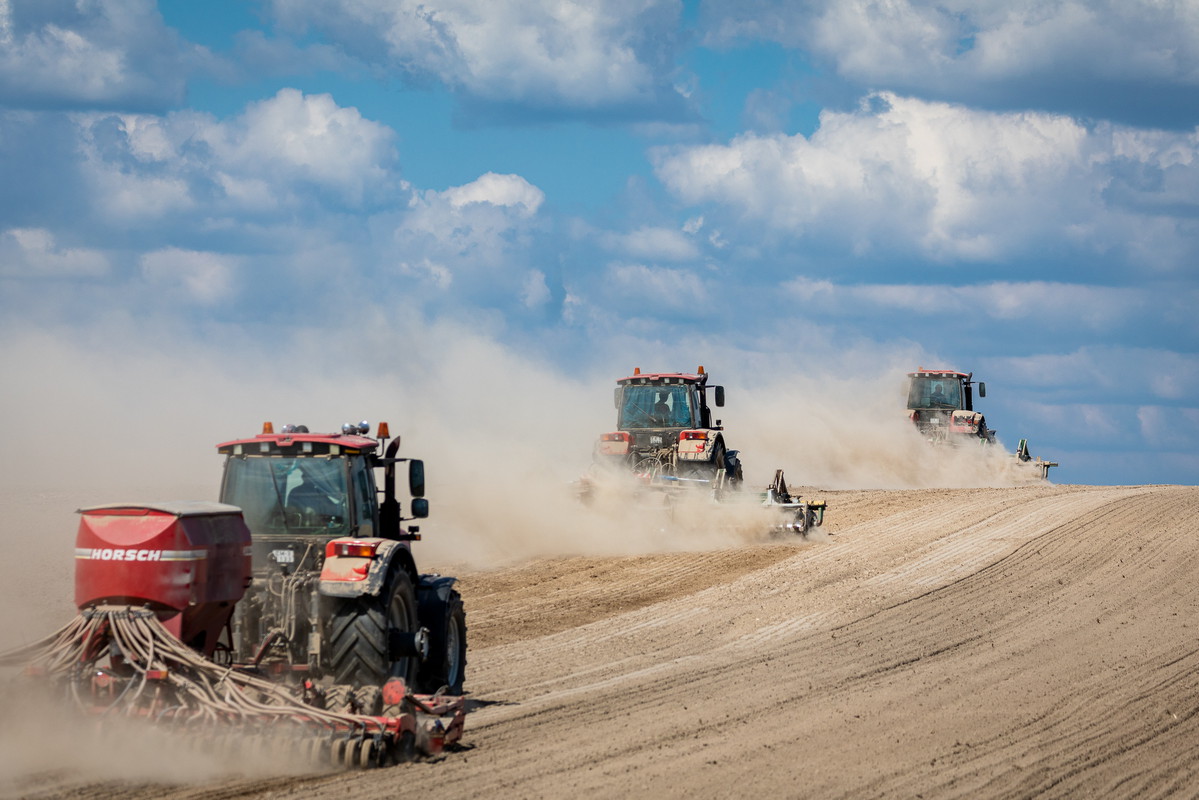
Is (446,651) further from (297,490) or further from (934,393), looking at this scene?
(934,393)

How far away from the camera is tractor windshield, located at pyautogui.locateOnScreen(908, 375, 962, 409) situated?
39.8 m

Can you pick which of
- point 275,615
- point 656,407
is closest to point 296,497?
point 275,615

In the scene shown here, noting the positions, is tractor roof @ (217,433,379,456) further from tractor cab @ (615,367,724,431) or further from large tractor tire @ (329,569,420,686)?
tractor cab @ (615,367,724,431)

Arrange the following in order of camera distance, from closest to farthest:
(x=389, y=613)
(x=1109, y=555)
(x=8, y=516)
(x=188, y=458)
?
(x=389, y=613), (x=1109, y=555), (x=8, y=516), (x=188, y=458)

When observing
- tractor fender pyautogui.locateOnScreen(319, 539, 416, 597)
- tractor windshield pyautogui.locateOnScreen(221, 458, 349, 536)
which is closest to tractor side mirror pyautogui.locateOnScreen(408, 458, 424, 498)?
tractor windshield pyautogui.locateOnScreen(221, 458, 349, 536)

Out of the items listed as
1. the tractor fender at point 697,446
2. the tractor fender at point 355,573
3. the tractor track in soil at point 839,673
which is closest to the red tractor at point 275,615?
the tractor fender at point 355,573

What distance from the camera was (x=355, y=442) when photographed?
978 cm

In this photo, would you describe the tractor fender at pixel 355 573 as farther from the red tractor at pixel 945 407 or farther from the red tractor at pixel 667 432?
the red tractor at pixel 945 407

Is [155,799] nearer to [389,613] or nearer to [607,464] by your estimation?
[389,613]

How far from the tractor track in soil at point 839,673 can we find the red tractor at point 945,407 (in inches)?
584

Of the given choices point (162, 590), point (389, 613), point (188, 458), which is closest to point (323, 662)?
point (389, 613)

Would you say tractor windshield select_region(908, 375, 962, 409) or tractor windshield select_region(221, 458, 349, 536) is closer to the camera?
tractor windshield select_region(221, 458, 349, 536)

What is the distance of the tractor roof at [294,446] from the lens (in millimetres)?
9641

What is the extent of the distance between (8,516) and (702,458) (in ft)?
53.4
